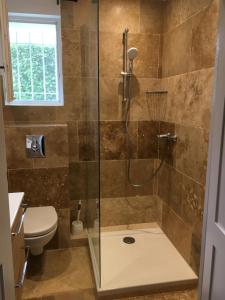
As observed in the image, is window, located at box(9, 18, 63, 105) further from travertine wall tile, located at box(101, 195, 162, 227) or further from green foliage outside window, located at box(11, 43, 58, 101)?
travertine wall tile, located at box(101, 195, 162, 227)

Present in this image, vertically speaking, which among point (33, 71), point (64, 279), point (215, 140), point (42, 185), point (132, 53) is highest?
point (132, 53)

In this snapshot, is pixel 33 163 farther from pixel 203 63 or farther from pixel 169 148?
pixel 203 63

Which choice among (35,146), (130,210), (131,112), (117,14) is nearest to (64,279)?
(130,210)

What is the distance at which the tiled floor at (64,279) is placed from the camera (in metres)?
1.97

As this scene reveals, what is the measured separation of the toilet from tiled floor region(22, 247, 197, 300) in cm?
21

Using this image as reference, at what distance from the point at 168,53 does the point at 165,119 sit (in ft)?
2.15

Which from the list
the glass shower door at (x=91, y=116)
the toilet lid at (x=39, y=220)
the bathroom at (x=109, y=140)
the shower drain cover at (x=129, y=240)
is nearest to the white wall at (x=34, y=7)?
the bathroom at (x=109, y=140)

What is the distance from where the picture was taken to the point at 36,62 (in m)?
2.74

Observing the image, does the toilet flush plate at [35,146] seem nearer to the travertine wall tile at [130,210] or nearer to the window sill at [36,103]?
the window sill at [36,103]

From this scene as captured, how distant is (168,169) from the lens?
2623mm

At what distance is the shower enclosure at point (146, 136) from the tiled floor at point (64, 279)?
0.37ft

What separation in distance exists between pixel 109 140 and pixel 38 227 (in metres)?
1.12

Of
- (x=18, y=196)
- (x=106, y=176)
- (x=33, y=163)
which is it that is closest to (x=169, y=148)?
(x=106, y=176)

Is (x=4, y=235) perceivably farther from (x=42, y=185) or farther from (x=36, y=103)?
(x=36, y=103)
